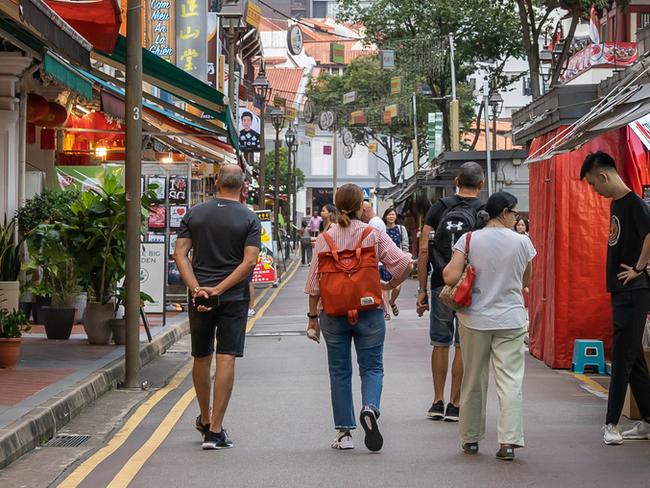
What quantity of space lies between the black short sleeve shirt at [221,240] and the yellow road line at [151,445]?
1.19m

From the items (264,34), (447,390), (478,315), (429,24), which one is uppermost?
(264,34)

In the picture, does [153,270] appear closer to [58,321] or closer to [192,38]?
[58,321]

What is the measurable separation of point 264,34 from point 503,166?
236 feet

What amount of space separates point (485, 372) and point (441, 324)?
1633mm

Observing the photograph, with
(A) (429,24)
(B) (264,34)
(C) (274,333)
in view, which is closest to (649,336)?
(C) (274,333)

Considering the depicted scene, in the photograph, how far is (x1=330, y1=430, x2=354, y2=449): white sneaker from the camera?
9078 mm

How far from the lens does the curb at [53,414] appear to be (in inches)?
347

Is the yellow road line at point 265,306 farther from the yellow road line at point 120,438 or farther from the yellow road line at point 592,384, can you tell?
the yellow road line at point 592,384

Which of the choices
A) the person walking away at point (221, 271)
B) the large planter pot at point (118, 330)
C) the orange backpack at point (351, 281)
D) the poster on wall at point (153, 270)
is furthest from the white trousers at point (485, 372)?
the poster on wall at point (153, 270)

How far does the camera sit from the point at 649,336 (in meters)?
10.4

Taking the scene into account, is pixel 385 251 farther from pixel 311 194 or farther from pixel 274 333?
pixel 311 194

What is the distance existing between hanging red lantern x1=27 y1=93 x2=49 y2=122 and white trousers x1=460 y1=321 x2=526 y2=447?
12.2m

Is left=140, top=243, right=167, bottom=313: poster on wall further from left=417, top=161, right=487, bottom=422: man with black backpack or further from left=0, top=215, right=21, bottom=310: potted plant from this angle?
left=417, top=161, right=487, bottom=422: man with black backpack

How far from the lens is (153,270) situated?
18.2 m
